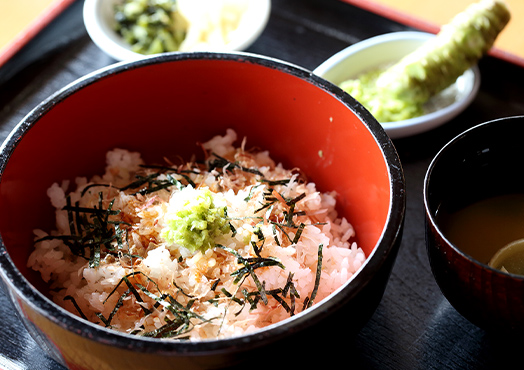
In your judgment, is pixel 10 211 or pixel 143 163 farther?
pixel 143 163

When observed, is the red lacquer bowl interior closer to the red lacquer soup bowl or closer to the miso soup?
the red lacquer soup bowl

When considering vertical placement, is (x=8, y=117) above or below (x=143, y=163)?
above

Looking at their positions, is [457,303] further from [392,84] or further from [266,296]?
[392,84]

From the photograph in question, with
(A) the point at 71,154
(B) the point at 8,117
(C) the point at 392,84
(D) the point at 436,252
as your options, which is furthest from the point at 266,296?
(B) the point at 8,117

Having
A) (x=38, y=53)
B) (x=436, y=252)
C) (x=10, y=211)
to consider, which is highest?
(x=38, y=53)

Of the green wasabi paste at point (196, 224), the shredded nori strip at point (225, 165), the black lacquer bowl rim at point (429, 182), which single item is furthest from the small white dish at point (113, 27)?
the black lacquer bowl rim at point (429, 182)

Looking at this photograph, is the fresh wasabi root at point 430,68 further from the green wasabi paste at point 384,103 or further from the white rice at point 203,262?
the white rice at point 203,262

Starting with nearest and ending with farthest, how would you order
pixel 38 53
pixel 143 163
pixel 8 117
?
pixel 143 163 → pixel 8 117 → pixel 38 53

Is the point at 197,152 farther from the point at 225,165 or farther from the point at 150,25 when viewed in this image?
the point at 150,25

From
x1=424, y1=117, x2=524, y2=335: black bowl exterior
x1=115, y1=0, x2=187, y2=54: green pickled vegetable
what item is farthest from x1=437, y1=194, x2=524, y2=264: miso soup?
x1=115, y1=0, x2=187, y2=54: green pickled vegetable
